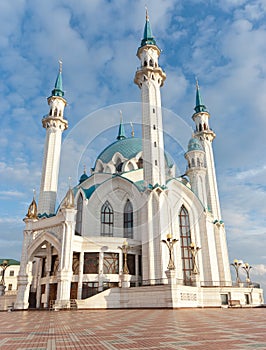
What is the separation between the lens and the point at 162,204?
89.7 feet

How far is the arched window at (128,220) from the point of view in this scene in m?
30.4

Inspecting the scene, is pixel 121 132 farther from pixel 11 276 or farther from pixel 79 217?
pixel 11 276

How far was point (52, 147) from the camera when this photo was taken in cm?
3641

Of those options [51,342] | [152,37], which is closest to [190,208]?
[152,37]

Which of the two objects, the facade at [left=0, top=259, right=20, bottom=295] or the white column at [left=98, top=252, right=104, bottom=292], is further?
the facade at [left=0, top=259, right=20, bottom=295]

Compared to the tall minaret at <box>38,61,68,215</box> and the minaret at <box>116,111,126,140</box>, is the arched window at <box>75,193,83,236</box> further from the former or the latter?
the minaret at <box>116,111,126,140</box>

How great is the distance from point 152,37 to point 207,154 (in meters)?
16.7

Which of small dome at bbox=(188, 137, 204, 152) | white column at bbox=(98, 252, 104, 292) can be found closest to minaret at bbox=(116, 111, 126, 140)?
small dome at bbox=(188, 137, 204, 152)

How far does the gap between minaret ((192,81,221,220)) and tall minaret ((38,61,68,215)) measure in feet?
61.5

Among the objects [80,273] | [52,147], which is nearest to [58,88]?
[52,147]

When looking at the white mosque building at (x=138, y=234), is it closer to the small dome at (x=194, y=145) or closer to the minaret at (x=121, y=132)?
the small dome at (x=194, y=145)

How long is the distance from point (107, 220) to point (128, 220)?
7.54 feet

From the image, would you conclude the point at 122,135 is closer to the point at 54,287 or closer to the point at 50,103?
the point at 50,103

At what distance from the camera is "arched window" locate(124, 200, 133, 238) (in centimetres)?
3045
